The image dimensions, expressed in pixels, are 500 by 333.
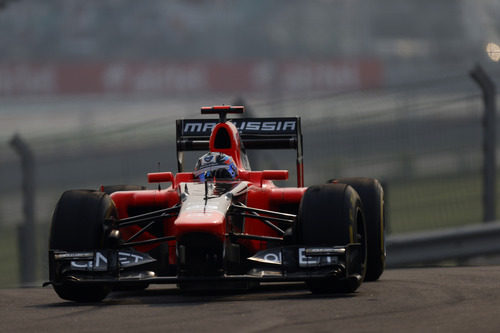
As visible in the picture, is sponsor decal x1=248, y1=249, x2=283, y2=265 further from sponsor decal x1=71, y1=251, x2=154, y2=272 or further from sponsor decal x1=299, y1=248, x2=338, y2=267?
sponsor decal x1=71, y1=251, x2=154, y2=272

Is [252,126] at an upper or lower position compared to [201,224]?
upper

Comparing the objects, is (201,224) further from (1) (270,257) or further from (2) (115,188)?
(2) (115,188)

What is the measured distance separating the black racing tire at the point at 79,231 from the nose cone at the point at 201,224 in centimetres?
64

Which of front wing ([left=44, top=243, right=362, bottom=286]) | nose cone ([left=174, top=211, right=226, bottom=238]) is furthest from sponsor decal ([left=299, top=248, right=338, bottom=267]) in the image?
nose cone ([left=174, top=211, right=226, bottom=238])

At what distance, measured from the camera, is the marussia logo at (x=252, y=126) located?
10008 mm

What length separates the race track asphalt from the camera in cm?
582

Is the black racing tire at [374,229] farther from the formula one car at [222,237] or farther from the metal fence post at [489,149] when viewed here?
the metal fence post at [489,149]

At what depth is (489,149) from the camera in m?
11.6

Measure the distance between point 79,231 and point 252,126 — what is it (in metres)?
2.72

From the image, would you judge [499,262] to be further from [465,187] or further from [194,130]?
[194,130]

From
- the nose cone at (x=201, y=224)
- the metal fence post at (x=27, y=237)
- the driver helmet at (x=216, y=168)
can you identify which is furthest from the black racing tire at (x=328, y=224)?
the metal fence post at (x=27, y=237)

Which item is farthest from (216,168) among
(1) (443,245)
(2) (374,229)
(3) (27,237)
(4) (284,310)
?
(3) (27,237)

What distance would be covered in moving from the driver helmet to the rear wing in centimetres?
103

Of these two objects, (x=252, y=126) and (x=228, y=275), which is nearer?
(x=228, y=275)
